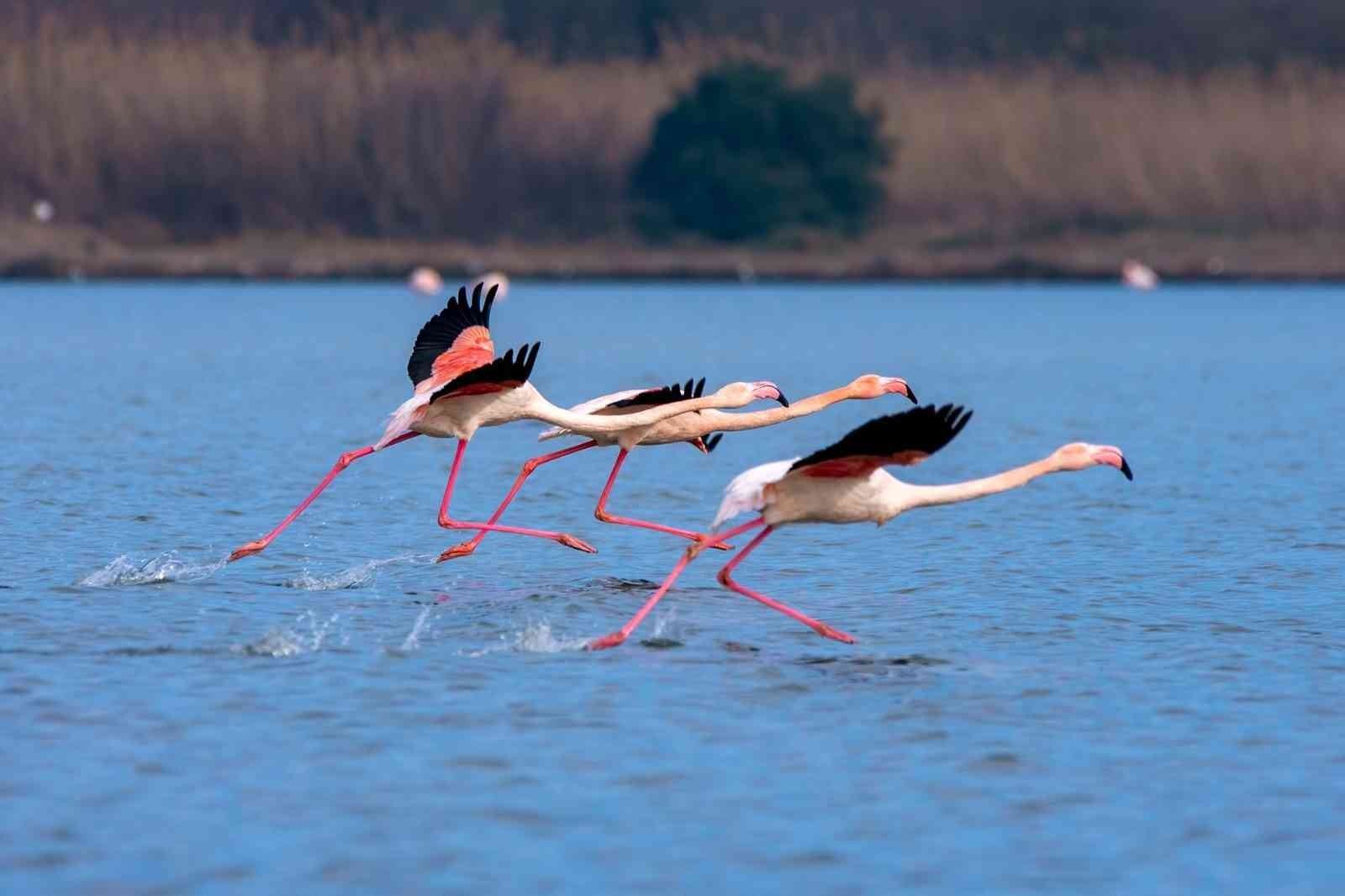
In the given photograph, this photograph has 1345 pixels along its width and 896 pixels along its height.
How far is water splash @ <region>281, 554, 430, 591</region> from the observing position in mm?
14617

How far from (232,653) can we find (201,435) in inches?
533

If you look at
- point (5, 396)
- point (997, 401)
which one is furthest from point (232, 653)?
point (997, 401)

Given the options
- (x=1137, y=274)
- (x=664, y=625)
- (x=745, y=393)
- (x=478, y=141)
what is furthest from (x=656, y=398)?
(x=1137, y=274)

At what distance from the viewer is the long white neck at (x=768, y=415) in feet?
44.7

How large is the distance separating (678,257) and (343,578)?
61503 millimetres

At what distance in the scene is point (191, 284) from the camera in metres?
79.8

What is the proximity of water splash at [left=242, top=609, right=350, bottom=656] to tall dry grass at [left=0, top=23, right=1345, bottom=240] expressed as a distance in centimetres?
5186

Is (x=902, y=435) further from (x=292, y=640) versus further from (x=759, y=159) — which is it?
(x=759, y=159)

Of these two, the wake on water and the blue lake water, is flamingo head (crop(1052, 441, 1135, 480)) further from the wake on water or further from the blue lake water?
the wake on water

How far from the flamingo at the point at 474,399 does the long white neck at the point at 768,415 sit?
0.17 m

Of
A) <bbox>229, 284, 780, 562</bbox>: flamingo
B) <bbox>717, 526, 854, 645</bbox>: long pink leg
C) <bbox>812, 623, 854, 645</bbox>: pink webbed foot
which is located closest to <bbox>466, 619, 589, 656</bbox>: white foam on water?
<bbox>717, 526, 854, 645</bbox>: long pink leg

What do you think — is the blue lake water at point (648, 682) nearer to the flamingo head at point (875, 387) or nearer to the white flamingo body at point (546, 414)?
the white flamingo body at point (546, 414)

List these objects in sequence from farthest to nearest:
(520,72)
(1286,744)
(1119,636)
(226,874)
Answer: (520,72)
(1119,636)
(1286,744)
(226,874)

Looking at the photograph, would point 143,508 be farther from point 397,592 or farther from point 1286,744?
point 1286,744
